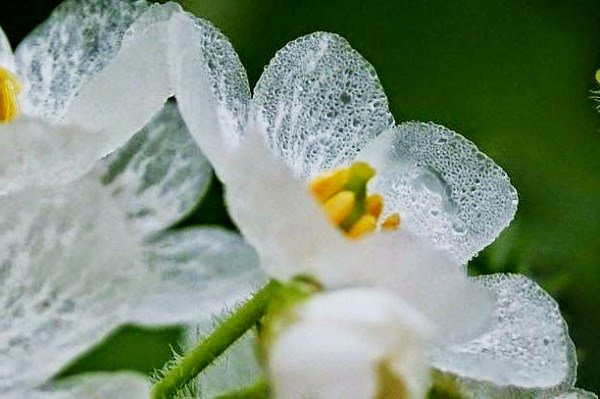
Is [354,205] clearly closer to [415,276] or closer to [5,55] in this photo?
[415,276]

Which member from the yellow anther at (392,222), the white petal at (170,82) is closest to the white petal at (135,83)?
the white petal at (170,82)

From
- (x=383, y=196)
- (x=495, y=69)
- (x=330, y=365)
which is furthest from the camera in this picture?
(x=495, y=69)

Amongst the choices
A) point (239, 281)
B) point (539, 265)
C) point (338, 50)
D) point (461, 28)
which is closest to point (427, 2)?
point (461, 28)

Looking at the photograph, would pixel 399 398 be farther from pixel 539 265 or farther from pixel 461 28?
pixel 461 28

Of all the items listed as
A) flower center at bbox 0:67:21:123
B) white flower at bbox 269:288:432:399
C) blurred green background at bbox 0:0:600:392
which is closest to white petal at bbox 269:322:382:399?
white flower at bbox 269:288:432:399

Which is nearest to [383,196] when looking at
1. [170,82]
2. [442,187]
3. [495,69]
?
[442,187]
